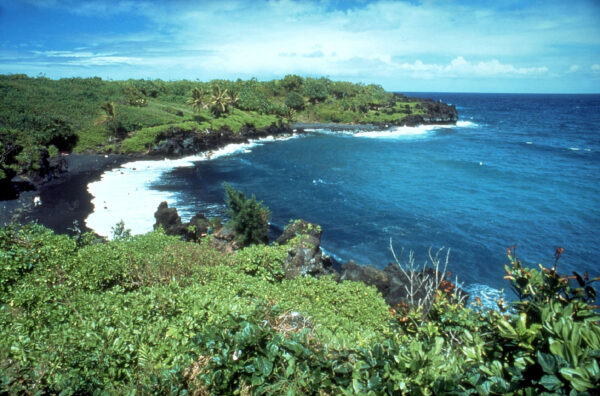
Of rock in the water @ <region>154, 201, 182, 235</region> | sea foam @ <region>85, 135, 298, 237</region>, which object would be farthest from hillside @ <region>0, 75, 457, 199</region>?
rock in the water @ <region>154, 201, 182, 235</region>

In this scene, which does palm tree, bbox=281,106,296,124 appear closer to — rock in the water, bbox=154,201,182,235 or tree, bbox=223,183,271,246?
rock in the water, bbox=154,201,182,235

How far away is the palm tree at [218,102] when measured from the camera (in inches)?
2894

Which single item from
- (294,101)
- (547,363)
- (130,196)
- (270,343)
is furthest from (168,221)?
(294,101)

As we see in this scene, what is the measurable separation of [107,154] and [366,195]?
3803 centimetres

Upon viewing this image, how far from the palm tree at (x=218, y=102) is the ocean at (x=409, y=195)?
14.6 meters

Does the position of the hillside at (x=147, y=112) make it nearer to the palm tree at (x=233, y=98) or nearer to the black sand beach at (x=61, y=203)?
the palm tree at (x=233, y=98)

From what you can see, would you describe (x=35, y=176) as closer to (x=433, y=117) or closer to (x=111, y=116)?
(x=111, y=116)

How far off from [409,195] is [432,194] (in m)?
2.73

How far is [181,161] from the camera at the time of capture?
167 feet

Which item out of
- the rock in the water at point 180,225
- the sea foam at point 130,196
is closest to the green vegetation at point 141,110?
the sea foam at point 130,196

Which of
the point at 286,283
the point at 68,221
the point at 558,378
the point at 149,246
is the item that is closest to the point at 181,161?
the point at 68,221

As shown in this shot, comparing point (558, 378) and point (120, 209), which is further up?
point (558, 378)

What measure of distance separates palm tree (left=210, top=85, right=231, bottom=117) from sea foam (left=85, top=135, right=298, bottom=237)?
25.9m

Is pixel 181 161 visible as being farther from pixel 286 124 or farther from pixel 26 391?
pixel 26 391
